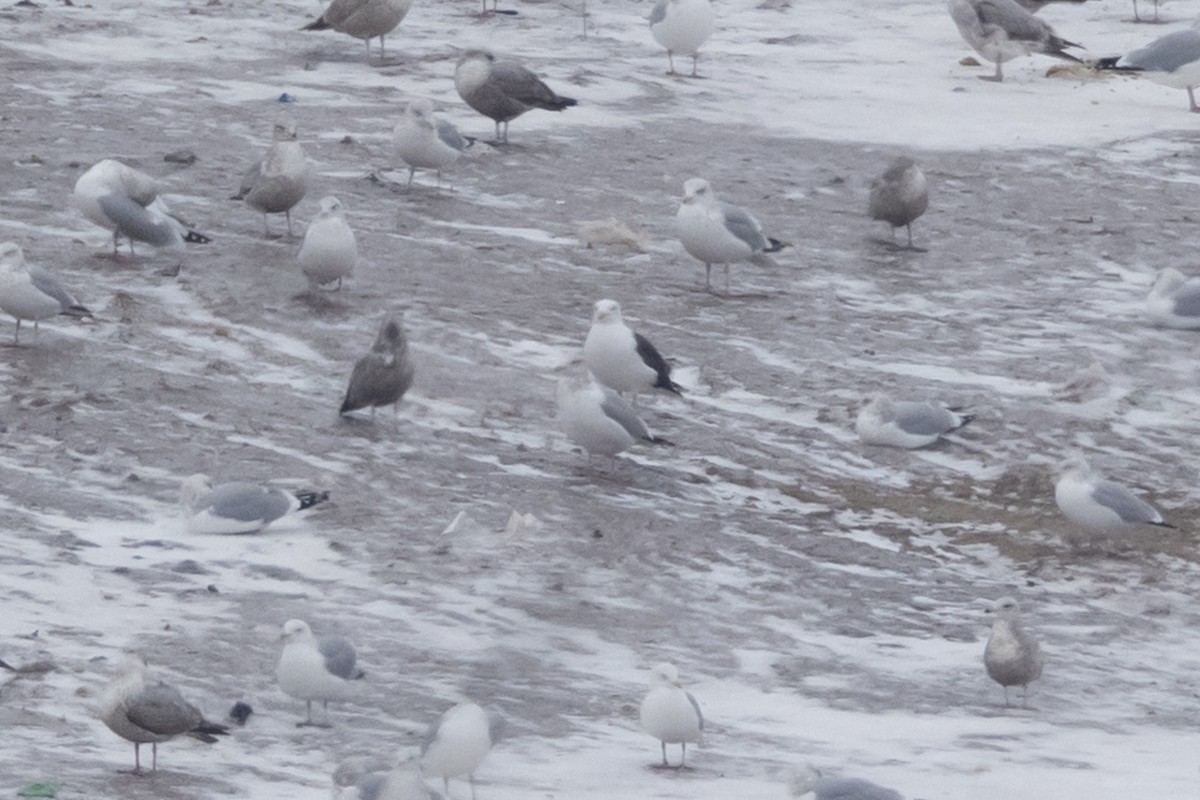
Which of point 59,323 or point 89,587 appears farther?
point 59,323

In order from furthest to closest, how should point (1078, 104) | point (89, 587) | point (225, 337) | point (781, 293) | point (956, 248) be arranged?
point (1078, 104) → point (956, 248) → point (781, 293) → point (225, 337) → point (89, 587)

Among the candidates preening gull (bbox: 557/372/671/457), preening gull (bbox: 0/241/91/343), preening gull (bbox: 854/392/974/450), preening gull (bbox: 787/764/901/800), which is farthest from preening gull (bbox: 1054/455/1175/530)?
preening gull (bbox: 0/241/91/343)

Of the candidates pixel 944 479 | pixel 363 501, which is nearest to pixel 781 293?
pixel 944 479

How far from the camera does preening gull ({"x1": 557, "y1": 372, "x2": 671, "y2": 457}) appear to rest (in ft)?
33.9

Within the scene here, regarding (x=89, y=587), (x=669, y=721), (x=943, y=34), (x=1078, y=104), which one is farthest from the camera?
(x=943, y=34)

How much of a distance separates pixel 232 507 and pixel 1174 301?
6.07 m

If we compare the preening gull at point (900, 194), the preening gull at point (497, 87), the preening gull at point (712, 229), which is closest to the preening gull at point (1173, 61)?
the preening gull at point (900, 194)

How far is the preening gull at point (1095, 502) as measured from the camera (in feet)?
32.5

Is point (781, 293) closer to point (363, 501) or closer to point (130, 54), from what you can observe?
point (363, 501)

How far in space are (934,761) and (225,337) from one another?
17.8 ft

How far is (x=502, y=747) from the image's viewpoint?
24.5 ft

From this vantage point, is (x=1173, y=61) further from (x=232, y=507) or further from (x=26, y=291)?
(x=232, y=507)

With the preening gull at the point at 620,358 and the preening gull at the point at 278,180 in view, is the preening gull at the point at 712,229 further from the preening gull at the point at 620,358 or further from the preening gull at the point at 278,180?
the preening gull at the point at 278,180

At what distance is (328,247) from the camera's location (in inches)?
480
